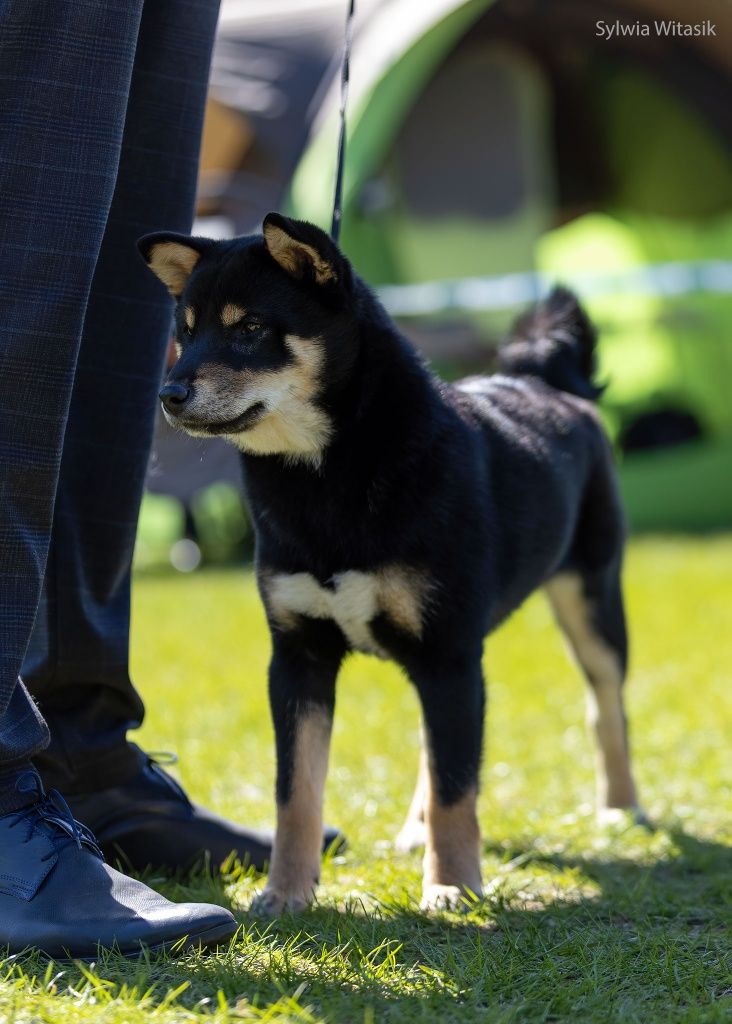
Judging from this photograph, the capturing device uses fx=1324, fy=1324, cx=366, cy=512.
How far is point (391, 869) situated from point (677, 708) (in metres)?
1.81

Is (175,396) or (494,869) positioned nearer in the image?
(175,396)

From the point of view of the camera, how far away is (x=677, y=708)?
4.11 metres

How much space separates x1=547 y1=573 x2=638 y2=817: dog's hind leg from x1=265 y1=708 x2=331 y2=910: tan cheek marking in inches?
37.2

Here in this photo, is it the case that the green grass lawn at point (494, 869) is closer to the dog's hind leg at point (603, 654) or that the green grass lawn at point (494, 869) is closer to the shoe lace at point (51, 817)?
the dog's hind leg at point (603, 654)

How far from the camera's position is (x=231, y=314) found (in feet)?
7.97

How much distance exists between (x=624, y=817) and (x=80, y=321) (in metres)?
1.73

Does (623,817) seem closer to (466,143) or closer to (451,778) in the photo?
(451,778)

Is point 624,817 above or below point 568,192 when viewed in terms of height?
below

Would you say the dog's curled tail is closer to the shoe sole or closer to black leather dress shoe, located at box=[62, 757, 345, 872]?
black leather dress shoe, located at box=[62, 757, 345, 872]

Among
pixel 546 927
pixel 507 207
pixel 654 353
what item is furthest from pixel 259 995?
pixel 507 207

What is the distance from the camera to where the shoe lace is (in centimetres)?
206

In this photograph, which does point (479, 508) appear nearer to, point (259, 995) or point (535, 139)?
point (259, 995)

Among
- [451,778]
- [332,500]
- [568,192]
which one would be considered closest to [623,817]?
[451,778]

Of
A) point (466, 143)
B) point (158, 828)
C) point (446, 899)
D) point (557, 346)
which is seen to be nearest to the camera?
point (446, 899)
